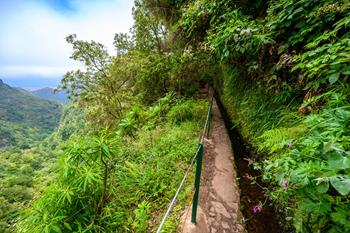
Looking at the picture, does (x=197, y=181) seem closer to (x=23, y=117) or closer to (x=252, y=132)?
(x=252, y=132)

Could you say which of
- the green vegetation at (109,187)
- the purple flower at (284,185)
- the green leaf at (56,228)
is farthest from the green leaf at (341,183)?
the green leaf at (56,228)

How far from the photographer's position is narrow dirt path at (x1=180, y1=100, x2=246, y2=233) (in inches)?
104

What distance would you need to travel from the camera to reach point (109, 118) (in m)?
8.61

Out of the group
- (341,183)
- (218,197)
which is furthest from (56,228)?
(341,183)

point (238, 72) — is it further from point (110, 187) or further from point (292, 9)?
point (110, 187)

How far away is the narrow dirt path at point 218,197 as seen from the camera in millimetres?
2647

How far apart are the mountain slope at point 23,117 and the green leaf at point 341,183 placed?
78.5 m

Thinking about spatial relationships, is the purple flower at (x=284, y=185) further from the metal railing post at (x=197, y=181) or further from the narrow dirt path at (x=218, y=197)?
the narrow dirt path at (x=218, y=197)

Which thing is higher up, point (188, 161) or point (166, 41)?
point (166, 41)

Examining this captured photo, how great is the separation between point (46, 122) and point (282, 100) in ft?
393

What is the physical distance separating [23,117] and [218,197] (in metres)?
126

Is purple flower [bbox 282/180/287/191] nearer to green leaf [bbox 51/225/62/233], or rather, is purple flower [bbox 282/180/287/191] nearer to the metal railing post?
the metal railing post

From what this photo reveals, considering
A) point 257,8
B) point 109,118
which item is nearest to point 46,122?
point 109,118

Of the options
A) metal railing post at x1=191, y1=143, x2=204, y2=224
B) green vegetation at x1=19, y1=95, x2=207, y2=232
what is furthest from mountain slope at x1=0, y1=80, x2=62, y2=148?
metal railing post at x1=191, y1=143, x2=204, y2=224
